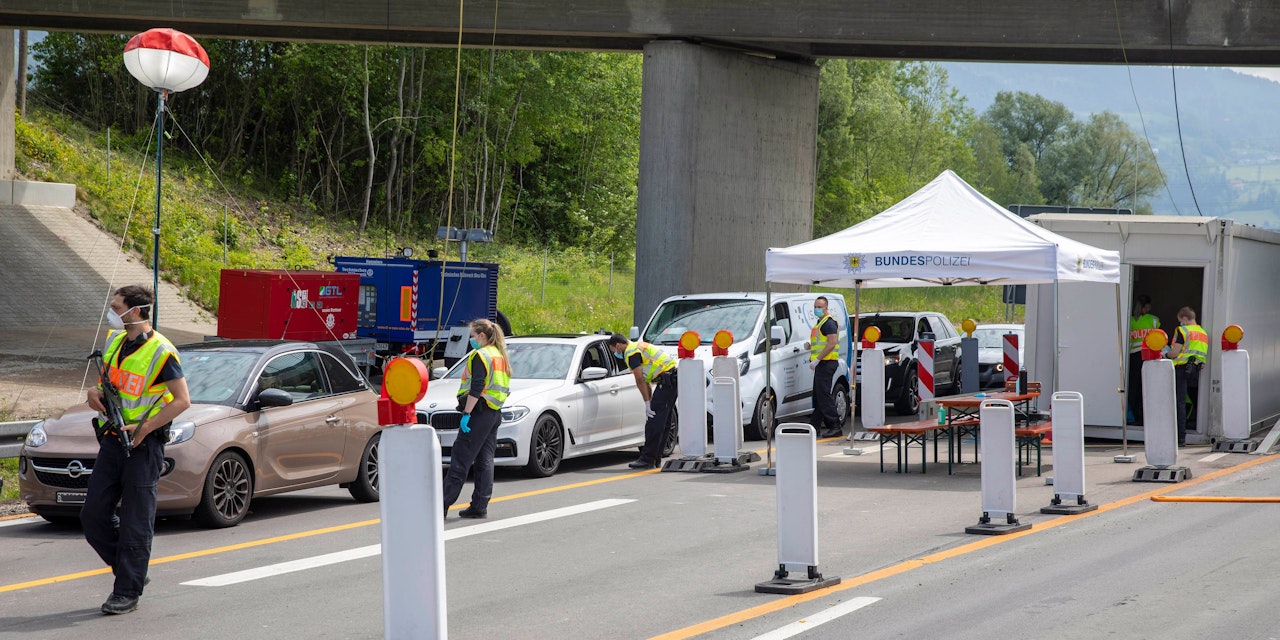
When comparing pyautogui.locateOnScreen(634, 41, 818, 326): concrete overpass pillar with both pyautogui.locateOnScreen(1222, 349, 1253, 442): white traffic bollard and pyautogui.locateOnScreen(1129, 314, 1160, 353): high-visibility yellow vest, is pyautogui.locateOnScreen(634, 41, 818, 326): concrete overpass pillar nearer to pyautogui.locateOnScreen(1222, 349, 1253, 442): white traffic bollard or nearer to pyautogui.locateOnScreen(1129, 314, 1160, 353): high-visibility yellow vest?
pyautogui.locateOnScreen(1129, 314, 1160, 353): high-visibility yellow vest

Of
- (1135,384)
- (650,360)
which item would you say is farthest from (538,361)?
(1135,384)

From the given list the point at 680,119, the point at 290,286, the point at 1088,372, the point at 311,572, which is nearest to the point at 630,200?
the point at 680,119

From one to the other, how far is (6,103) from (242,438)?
2367cm

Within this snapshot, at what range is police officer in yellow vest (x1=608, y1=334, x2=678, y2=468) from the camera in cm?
1440

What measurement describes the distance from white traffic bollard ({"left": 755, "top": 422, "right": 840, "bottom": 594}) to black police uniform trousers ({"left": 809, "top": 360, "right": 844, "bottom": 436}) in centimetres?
946

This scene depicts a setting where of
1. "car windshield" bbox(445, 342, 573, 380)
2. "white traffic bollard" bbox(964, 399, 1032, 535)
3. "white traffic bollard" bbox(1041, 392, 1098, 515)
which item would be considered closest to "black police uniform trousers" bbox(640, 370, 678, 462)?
"car windshield" bbox(445, 342, 573, 380)

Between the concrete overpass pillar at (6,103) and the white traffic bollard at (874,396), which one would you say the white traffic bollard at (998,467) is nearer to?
the white traffic bollard at (874,396)

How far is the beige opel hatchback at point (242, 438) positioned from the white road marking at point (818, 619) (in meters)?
5.25

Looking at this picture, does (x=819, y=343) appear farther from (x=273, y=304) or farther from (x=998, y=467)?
(x=273, y=304)

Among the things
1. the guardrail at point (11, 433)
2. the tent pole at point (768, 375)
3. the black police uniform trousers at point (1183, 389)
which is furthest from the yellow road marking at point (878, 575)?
the guardrail at point (11, 433)

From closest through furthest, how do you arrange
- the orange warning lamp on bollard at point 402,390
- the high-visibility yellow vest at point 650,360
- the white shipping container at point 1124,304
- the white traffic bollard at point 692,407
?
the orange warning lamp on bollard at point 402,390 → the white traffic bollard at point 692,407 → the high-visibility yellow vest at point 650,360 → the white shipping container at point 1124,304

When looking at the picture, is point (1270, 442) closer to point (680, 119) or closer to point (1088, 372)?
point (1088, 372)

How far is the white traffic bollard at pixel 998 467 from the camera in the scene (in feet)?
33.4

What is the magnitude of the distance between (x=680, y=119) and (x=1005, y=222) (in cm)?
1031
